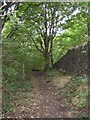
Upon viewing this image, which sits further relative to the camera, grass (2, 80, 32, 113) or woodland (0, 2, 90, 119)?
woodland (0, 2, 90, 119)

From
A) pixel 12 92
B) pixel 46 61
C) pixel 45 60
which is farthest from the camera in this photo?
pixel 45 60

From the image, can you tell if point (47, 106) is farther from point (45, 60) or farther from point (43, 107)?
point (45, 60)

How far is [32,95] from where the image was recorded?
669 centimetres

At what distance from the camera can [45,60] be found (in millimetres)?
11266

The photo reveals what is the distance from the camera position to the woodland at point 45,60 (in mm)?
5480

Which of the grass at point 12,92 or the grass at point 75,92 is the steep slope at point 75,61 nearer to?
the grass at point 75,92

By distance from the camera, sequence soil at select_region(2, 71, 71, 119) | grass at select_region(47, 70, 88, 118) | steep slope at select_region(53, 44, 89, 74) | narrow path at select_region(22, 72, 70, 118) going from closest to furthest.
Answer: soil at select_region(2, 71, 71, 119) → narrow path at select_region(22, 72, 70, 118) → grass at select_region(47, 70, 88, 118) → steep slope at select_region(53, 44, 89, 74)

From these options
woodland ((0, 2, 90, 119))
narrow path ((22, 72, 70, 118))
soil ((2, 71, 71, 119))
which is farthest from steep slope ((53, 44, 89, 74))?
soil ((2, 71, 71, 119))

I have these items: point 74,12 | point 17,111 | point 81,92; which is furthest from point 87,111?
point 74,12

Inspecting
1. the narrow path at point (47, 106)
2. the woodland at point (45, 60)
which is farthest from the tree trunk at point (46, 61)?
the narrow path at point (47, 106)

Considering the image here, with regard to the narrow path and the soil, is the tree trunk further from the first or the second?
the soil

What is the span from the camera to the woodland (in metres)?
5.48

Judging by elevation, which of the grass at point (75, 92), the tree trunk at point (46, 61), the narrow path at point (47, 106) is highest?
the tree trunk at point (46, 61)

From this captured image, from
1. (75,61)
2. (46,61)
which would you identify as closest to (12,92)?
(75,61)
